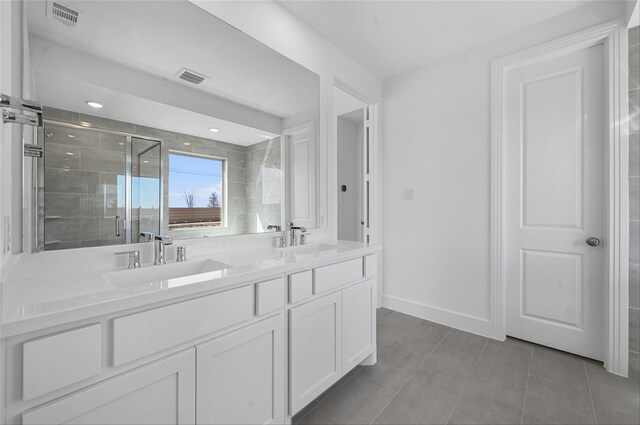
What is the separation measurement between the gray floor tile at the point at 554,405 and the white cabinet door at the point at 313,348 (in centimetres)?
103

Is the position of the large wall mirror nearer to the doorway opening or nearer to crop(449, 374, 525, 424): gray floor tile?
crop(449, 374, 525, 424): gray floor tile

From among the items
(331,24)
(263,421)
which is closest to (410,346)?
(263,421)

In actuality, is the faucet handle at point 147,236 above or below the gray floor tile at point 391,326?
above

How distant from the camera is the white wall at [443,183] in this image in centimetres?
240

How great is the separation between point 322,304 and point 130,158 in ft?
3.80

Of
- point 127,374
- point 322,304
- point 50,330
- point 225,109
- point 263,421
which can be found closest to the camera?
point 50,330

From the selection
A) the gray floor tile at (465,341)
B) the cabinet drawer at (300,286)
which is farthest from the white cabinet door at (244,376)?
the gray floor tile at (465,341)

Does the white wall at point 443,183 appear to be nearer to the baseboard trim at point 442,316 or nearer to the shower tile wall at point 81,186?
the baseboard trim at point 442,316

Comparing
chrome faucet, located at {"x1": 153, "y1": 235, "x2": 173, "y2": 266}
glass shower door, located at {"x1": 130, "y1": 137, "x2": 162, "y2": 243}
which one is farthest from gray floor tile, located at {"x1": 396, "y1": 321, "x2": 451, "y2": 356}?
glass shower door, located at {"x1": 130, "y1": 137, "x2": 162, "y2": 243}

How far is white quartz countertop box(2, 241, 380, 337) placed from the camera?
68 cm

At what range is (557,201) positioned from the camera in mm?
2123

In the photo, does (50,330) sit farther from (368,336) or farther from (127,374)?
(368,336)

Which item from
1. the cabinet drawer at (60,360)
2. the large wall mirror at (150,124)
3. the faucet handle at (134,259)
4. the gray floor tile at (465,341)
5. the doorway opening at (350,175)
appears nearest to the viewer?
the cabinet drawer at (60,360)

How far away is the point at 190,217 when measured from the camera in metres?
1.48
